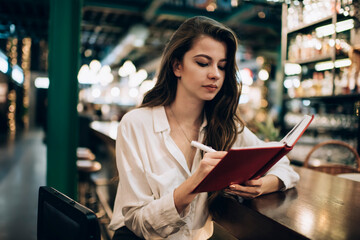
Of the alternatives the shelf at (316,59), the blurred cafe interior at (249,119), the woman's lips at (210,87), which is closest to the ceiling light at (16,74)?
the blurred cafe interior at (249,119)

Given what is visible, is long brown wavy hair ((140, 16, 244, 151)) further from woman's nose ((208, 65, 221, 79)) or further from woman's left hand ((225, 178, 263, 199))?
woman's left hand ((225, 178, 263, 199))

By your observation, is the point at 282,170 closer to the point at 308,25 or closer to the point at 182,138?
the point at 182,138

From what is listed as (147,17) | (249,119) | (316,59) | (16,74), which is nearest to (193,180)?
Answer: (316,59)

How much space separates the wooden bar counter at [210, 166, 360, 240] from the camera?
936 mm

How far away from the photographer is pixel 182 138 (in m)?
1.51

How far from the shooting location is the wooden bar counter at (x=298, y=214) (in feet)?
3.07

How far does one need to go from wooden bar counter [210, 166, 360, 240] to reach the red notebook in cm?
14

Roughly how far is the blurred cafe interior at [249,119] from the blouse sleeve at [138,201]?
27cm

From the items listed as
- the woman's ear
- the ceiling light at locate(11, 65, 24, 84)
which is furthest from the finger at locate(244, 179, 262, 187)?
the ceiling light at locate(11, 65, 24, 84)

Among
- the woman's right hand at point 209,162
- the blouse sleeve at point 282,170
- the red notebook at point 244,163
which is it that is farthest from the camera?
the blouse sleeve at point 282,170

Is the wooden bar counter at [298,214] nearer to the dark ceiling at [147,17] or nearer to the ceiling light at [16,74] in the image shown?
the dark ceiling at [147,17]

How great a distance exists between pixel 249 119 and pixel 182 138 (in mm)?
4871

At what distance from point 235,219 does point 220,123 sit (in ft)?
1.60

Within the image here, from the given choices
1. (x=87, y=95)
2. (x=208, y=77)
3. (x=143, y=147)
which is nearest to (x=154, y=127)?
(x=143, y=147)
